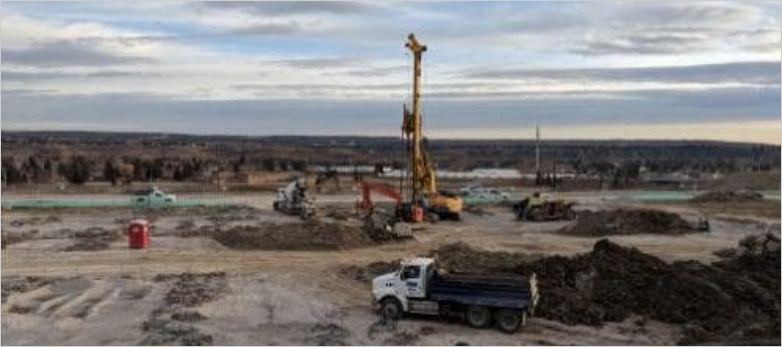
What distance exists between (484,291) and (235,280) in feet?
30.2

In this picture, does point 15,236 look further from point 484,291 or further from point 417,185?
point 484,291

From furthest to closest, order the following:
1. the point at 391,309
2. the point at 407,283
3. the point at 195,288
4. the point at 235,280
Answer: the point at 235,280 → the point at 195,288 → the point at 391,309 → the point at 407,283

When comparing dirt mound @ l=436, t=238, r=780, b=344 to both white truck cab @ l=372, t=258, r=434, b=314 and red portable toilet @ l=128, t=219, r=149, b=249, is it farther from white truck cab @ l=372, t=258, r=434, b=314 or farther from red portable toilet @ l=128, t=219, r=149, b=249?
red portable toilet @ l=128, t=219, r=149, b=249

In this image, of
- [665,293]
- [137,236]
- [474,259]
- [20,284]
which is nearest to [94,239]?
[137,236]

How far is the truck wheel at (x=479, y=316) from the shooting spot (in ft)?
73.8

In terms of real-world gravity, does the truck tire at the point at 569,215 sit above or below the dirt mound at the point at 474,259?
below

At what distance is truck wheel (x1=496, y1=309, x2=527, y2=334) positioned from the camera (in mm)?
22266

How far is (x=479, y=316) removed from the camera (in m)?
22.5

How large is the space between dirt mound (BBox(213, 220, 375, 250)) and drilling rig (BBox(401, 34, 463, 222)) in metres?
6.88

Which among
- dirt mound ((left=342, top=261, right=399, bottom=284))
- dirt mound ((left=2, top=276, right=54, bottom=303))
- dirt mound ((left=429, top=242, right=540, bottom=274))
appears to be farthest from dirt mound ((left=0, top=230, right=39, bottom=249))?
dirt mound ((left=429, top=242, right=540, bottom=274))

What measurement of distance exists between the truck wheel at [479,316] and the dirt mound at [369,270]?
6.84 metres

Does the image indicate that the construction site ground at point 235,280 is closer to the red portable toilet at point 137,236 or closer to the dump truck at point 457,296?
the dump truck at point 457,296

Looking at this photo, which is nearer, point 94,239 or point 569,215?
point 94,239

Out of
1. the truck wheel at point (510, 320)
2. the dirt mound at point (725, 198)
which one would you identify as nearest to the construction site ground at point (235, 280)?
the truck wheel at point (510, 320)
